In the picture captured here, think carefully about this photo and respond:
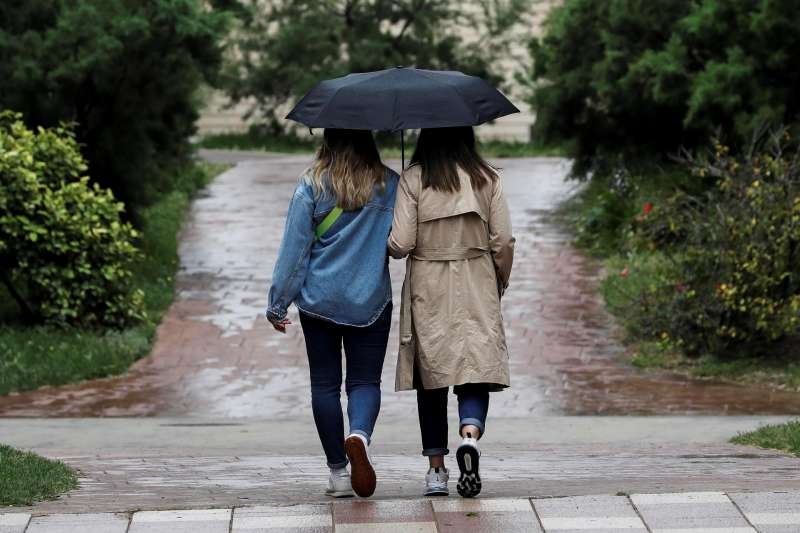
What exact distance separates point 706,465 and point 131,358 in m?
5.94

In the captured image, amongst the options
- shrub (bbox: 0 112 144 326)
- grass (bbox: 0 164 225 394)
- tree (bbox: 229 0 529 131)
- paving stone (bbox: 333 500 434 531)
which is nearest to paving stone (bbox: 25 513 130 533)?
paving stone (bbox: 333 500 434 531)

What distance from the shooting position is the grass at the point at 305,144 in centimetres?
2948

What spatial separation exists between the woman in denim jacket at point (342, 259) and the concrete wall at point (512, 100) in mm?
26890

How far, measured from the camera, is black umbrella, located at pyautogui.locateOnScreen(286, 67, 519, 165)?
18.0 feet

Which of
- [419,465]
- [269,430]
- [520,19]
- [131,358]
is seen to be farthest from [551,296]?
[520,19]

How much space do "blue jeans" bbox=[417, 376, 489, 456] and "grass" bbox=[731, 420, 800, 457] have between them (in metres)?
2.00

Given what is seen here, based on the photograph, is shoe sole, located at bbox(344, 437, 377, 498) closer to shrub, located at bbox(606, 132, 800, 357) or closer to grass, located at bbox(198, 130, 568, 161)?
shrub, located at bbox(606, 132, 800, 357)

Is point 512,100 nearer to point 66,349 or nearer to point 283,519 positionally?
point 66,349

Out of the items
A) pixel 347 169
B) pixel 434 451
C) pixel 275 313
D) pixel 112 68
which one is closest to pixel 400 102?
pixel 347 169

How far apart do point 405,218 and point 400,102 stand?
0.45m

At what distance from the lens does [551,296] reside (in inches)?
544

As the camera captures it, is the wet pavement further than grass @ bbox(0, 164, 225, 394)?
No

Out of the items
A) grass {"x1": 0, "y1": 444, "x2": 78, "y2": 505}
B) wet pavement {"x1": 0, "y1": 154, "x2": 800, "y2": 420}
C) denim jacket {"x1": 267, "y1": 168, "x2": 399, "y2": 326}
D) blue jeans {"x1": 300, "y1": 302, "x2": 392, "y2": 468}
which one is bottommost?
wet pavement {"x1": 0, "y1": 154, "x2": 800, "y2": 420}

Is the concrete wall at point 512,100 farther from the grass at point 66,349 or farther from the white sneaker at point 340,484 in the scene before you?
the white sneaker at point 340,484
